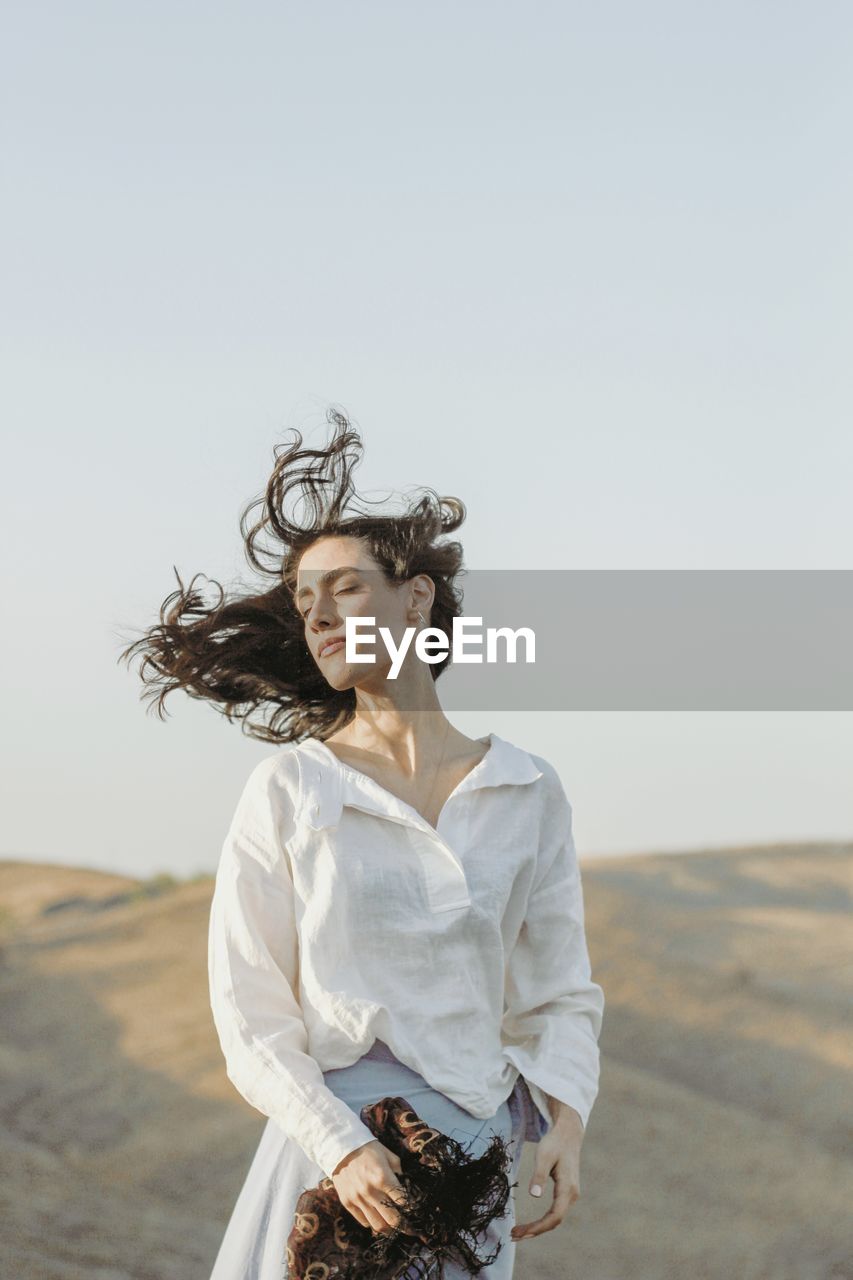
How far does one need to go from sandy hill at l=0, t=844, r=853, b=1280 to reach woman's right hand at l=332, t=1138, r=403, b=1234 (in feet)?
15.5

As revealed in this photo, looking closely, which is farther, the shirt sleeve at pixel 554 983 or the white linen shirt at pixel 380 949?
the shirt sleeve at pixel 554 983

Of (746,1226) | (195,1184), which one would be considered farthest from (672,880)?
(195,1184)

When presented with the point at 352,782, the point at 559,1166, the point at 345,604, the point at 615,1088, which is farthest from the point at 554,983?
the point at 615,1088

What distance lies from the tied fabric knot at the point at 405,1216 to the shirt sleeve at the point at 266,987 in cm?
4

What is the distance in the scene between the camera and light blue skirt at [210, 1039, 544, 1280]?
180 centimetres

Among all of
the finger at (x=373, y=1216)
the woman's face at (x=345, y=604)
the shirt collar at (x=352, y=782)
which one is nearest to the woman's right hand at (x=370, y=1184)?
the finger at (x=373, y=1216)

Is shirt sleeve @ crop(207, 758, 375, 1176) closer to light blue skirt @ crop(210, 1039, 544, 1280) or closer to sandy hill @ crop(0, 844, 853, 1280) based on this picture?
light blue skirt @ crop(210, 1039, 544, 1280)

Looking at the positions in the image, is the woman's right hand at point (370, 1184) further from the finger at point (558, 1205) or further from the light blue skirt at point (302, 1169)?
the finger at point (558, 1205)

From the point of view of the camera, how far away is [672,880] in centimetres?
862

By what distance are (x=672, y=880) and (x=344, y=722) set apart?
662 centimetres

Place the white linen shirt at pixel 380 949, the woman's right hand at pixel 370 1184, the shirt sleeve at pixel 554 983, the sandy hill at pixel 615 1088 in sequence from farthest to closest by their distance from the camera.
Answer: the sandy hill at pixel 615 1088 → the shirt sleeve at pixel 554 983 → the white linen shirt at pixel 380 949 → the woman's right hand at pixel 370 1184

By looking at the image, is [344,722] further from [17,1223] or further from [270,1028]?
[17,1223]

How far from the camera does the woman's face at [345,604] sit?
1.99m

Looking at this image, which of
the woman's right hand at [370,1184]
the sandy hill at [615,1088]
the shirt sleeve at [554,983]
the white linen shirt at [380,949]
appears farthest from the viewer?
the sandy hill at [615,1088]
